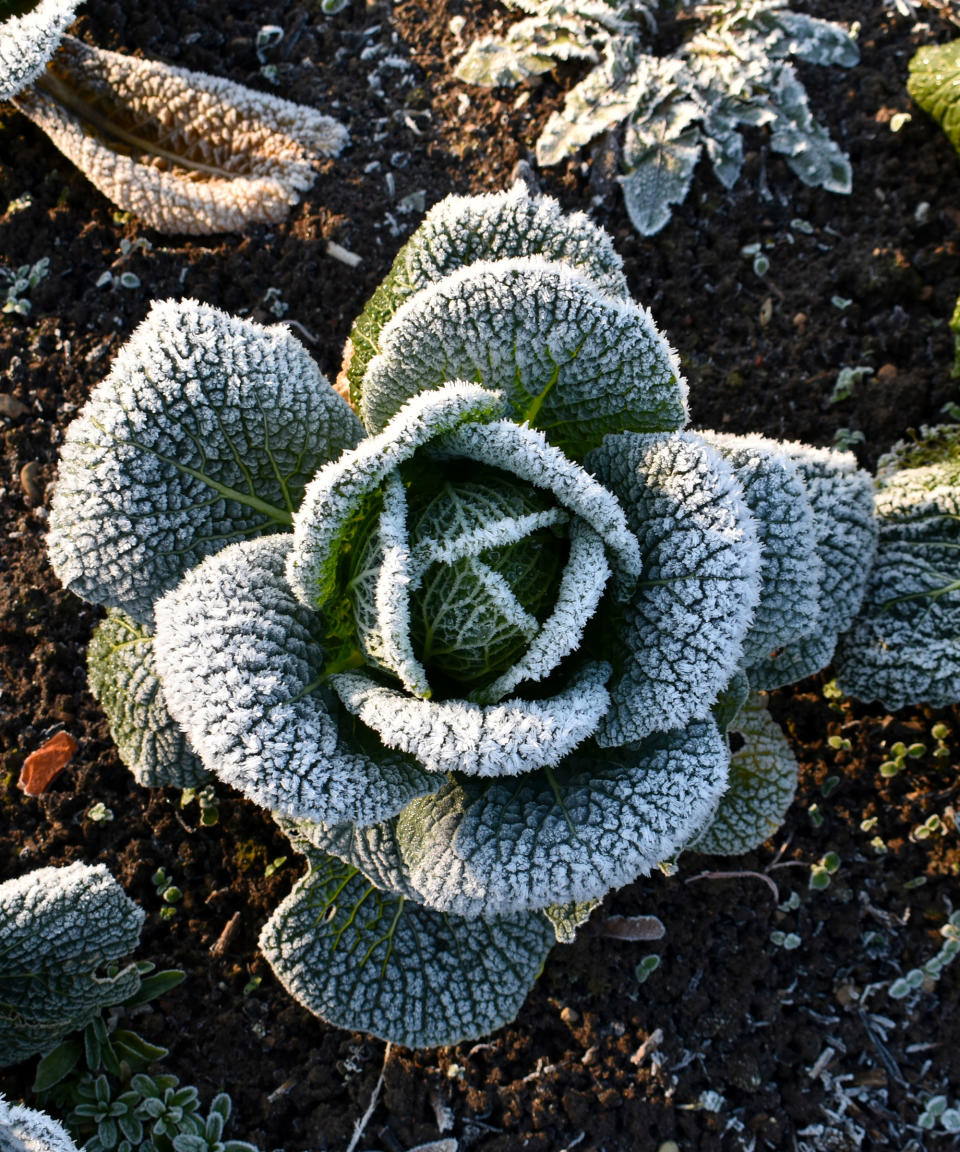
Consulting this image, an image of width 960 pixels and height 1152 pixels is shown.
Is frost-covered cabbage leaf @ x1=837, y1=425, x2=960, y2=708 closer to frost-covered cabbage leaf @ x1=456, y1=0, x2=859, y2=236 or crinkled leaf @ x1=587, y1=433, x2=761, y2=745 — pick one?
crinkled leaf @ x1=587, y1=433, x2=761, y2=745

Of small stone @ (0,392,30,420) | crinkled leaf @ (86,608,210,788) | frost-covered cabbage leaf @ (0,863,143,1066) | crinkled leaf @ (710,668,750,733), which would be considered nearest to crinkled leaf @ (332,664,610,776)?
crinkled leaf @ (710,668,750,733)

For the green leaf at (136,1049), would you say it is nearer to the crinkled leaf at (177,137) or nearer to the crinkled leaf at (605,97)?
the crinkled leaf at (177,137)

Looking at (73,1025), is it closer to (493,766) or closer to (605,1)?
(493,766)

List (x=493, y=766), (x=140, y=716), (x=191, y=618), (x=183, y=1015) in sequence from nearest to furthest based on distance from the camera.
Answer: (x=493, y=766) → (x=191, y=618) → (x=140, y=716) → (x=183, y=1015)

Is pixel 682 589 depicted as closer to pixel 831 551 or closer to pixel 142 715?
pixel 831 551

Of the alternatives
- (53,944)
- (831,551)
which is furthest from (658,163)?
(53,944)

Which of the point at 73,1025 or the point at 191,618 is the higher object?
the point at 191,618

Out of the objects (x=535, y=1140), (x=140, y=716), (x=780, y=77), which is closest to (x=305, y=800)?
(x=140, y=716)
